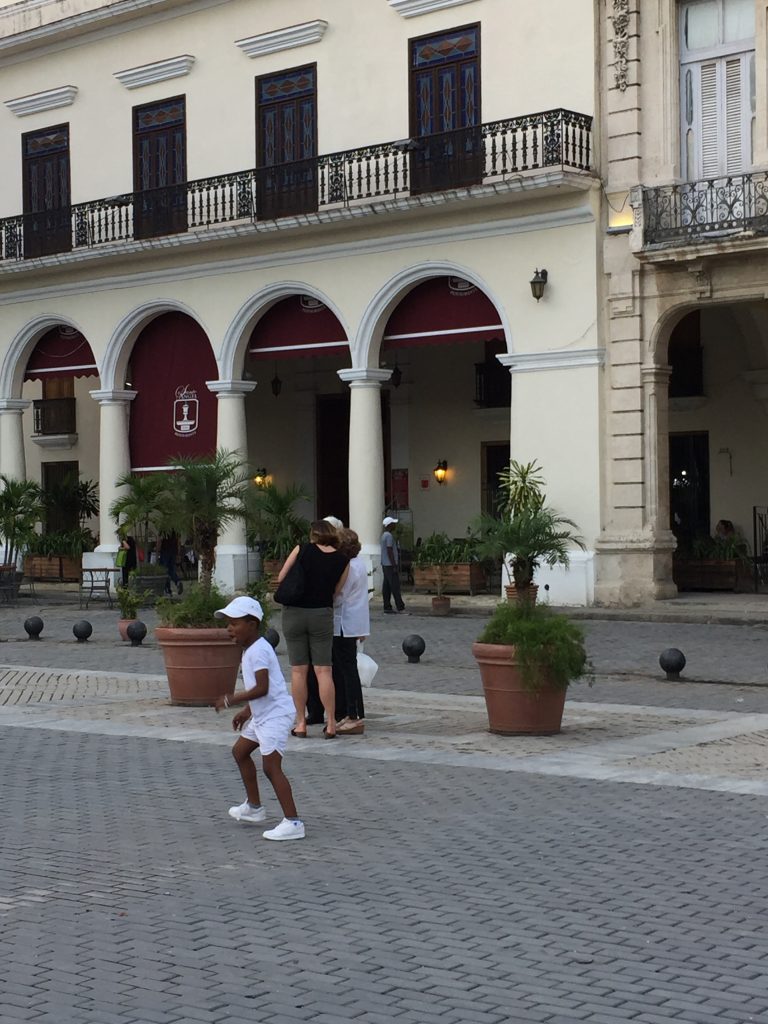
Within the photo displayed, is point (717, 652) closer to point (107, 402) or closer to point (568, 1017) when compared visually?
point (568, 1017)

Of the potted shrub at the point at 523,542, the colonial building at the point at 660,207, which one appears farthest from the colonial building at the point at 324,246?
the potted shrub at the point at 523,542

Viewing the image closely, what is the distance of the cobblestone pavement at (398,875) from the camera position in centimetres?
587

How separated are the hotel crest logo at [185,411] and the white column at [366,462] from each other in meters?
4.22

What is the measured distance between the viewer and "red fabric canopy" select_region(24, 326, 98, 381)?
32.3m

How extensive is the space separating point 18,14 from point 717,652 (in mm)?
21795

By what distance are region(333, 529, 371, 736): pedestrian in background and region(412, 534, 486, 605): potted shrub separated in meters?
13.5

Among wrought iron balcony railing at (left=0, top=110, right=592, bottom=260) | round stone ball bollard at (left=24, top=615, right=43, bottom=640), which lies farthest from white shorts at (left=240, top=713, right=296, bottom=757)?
wrought iron balcony railing at (left=0, top=110, right=592, bottom=260)

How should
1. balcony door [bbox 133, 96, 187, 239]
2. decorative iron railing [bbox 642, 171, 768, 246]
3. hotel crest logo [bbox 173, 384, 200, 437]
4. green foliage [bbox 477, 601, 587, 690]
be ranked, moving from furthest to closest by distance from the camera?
1. hotel crest logo [bbox 173, 384, 200, 437]
2. balcony door [bbox 133, 96, 187, 239]
3. decorative iron railing [bbox 642, 171, 768, 246]
4. green foliage [bbox 477, 601, 587, 690]

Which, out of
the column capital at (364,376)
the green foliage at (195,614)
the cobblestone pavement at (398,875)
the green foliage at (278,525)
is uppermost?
the column capital at (364,376)

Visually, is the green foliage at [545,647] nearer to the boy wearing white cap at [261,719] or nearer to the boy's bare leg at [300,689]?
the boy's bare leg at [300,689]

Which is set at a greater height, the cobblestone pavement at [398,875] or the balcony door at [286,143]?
the balcony door at [286,143]

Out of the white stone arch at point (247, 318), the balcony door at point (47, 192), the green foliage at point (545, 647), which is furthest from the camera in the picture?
the balcony door at point (47, 192)

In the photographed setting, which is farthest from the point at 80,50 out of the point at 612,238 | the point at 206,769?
the point at 206,769

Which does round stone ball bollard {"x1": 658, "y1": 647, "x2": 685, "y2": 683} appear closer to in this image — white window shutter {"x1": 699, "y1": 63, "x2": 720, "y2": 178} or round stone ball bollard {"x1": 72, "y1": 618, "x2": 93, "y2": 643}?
round stone ball bollard {"x1": 72, "y1": 618, "x2": 93, "y2": 643}
